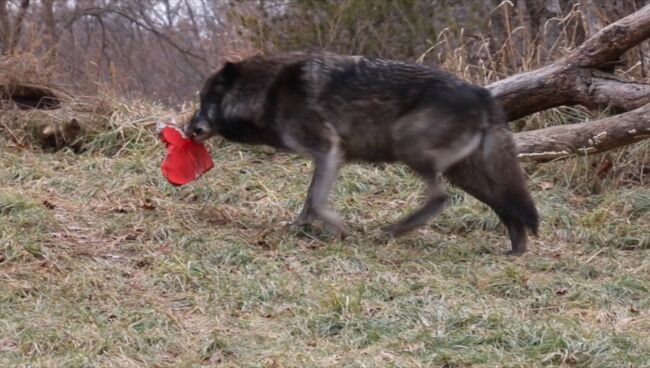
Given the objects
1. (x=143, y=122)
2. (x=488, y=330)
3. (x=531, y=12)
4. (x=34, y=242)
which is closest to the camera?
(x=488, y=330)

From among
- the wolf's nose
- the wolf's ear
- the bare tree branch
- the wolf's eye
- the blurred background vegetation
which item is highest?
the wolf's ear

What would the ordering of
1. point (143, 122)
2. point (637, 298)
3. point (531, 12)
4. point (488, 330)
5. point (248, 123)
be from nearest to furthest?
point (488, 330)
point (637, 298)
point (248, 123)
point (143, 122)
point (531, 12)

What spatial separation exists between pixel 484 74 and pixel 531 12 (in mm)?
6415

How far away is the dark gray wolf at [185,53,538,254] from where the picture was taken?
777 cm

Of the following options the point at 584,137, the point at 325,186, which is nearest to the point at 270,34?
the point at 584,137

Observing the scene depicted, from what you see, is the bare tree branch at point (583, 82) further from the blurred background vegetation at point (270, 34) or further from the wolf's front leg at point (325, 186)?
the wolf's front leg at point (325, 186)

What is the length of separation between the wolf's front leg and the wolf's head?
0.86 meters

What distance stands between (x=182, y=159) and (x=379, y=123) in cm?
159

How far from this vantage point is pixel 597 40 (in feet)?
32.4

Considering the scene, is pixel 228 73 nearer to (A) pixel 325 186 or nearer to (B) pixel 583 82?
(A) pixel 325 186

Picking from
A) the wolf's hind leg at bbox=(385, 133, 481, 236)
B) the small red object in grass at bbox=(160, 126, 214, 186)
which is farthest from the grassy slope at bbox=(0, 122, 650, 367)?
the wolf's hind leg at bbox=(385, 133, 481, 236)

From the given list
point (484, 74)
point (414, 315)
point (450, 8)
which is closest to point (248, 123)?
point (414, 315)

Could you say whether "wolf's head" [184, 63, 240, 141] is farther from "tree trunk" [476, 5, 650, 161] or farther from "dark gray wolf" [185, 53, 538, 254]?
"tree trunk" [476, 5, 650, 161]

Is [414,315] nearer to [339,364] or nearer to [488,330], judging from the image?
[488,330]
